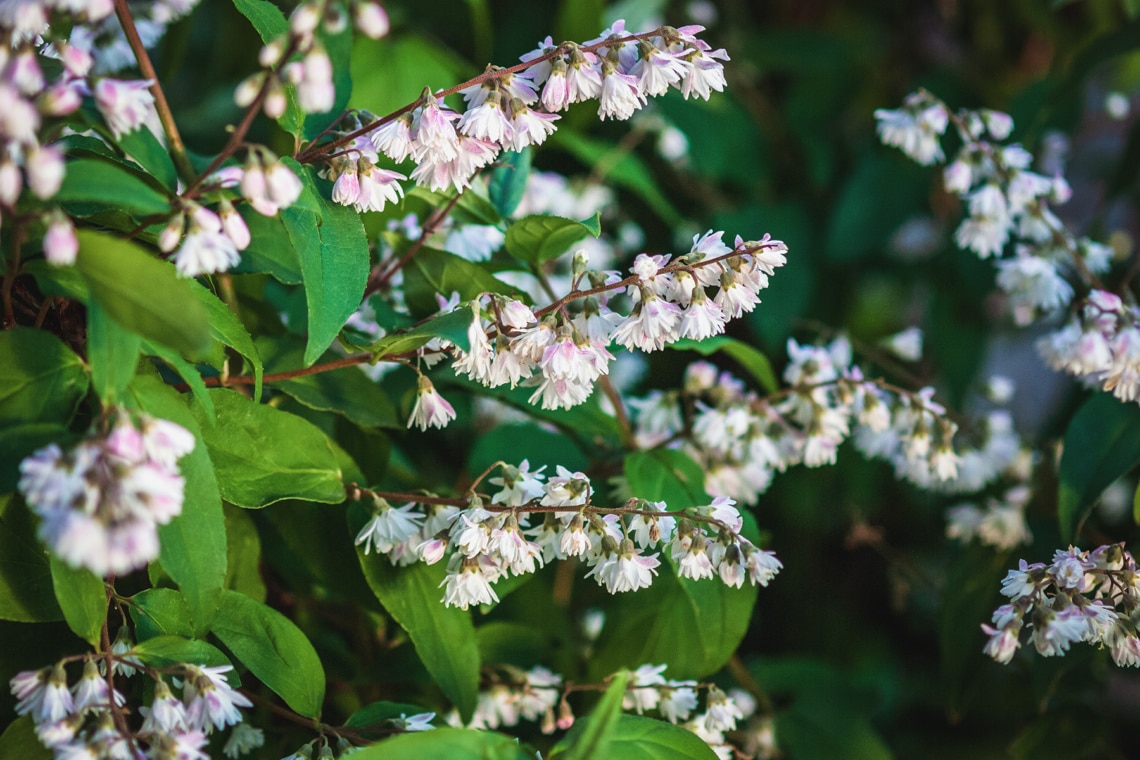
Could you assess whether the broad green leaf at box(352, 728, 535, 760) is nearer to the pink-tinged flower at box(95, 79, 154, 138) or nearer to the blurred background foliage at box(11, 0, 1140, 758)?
the blurred background foliage at box(11, 0, 1140, 758)

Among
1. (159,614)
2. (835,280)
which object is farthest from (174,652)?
(835,280)

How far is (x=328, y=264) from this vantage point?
0.62m

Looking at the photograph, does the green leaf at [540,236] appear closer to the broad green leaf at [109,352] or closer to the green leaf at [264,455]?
the green leaf at [264,455]

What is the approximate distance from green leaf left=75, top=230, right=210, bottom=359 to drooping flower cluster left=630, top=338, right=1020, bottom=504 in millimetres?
457

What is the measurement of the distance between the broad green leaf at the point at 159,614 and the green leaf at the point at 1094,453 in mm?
684

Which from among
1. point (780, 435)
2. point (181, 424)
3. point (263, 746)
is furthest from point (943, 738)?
point (181, 424)

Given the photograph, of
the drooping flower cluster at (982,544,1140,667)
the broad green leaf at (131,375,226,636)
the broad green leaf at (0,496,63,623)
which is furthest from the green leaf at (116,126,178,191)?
the drooping flower cluster at (982,544,1140,667)

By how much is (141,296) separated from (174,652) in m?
0.25

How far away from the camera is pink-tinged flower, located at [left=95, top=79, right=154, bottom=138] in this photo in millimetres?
503

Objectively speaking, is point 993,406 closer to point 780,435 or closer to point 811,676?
point 811,676

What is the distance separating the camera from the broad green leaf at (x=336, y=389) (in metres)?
0.72

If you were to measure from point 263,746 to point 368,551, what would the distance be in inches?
8.0

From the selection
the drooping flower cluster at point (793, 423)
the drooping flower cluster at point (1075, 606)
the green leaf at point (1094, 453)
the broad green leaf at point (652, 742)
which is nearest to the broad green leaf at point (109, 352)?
the broad green leaf at point (652, 742)

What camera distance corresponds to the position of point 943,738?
3.96ft
